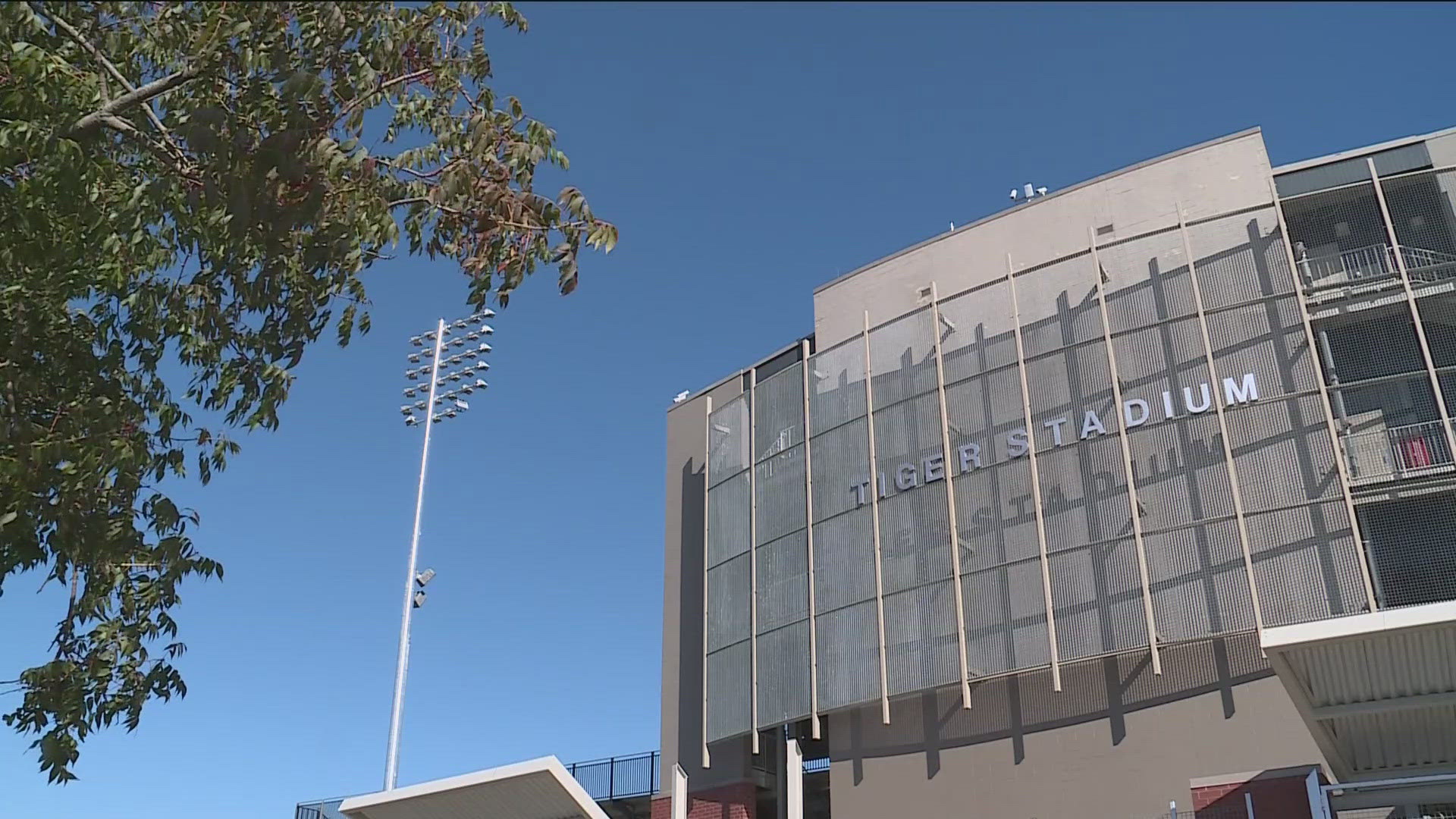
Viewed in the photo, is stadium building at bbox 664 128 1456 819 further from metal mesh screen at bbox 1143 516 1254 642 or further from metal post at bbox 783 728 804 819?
metal post at bbox 783 728 804 819

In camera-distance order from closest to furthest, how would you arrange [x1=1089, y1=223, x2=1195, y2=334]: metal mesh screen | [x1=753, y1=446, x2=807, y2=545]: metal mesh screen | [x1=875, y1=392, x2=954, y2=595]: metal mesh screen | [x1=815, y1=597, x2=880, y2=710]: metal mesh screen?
[x1=1089, y1=223, x2=1195, y2=334]: metal mesh screen, [x1=875, y1=392, x2=954, y2=595]: metal mesh screen, [x1=815, y1=597, x2=880, y2=710]: metal mesh screen, [x1=753, y1=446, x2=807, y2=545]: metal mesh screen

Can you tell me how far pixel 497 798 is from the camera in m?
29.1

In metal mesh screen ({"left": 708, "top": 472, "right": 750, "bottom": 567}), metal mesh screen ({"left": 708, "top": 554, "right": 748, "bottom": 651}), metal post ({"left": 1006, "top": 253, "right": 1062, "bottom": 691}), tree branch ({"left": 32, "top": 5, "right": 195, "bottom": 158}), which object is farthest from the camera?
metal mesh screen ({"left": 708, "top": 472, "right": 750, "bottom": 567})

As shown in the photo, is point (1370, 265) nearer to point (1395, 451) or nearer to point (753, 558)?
point (1395, 451)

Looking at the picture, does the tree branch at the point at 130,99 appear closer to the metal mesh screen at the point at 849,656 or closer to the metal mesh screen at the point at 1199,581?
the metal mesh screen at the point at 1199,581

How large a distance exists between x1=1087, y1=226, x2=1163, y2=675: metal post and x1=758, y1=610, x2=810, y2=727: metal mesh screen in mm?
8377

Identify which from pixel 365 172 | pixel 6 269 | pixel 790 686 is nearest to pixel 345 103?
pixel 365 172

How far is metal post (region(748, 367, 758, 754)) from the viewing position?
3117 cm

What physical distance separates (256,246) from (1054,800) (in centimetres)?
1975

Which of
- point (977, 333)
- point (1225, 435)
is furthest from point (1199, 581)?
point (977, 333)

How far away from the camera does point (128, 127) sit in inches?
471

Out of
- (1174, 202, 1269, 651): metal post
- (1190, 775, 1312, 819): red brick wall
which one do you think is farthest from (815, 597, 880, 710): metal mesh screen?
(1174, 202, 1269, 651): metal post

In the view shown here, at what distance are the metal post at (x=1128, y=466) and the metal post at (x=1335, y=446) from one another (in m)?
3.78

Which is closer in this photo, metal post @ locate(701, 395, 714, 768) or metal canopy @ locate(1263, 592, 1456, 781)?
metal canopy @ locate(1263, 592, 1456, 781)
